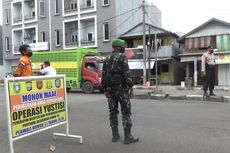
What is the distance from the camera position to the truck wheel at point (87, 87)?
23.0 metres

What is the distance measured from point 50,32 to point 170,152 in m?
37.4

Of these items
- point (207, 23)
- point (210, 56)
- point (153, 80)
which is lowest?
point (153, 80)

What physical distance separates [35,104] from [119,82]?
1.61 metres

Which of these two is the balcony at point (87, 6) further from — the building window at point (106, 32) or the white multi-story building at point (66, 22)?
the building window at point (106, 32)

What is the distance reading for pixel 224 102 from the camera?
14.1 m

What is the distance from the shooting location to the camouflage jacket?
6754 mm

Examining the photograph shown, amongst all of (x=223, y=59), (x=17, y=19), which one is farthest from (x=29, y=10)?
(x=223, y=59)

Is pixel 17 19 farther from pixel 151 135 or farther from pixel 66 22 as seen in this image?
pixel 151 135

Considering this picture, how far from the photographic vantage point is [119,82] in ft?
22.3

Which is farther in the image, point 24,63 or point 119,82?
point 24,63

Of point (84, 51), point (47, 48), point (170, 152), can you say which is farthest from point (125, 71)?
point (47, 48)

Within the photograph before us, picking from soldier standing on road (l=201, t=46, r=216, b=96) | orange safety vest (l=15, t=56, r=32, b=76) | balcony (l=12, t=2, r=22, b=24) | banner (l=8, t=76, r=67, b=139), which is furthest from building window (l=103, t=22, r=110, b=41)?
banner (l=8, t=76, r=67, b=139)

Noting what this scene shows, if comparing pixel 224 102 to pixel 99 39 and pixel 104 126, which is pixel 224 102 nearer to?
pixel 104 126

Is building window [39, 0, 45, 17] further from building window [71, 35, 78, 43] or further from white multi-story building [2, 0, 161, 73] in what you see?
building window [71, 35, 78, 43]
